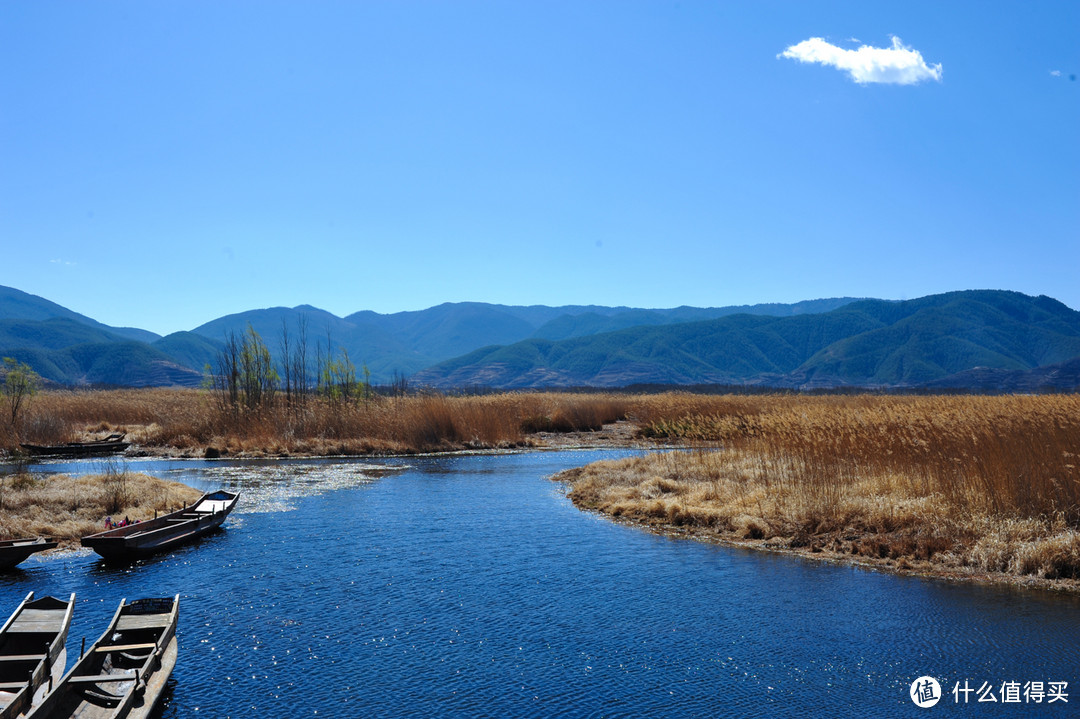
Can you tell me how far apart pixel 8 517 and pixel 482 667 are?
15957mm

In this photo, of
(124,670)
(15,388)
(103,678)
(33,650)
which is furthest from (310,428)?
(103,678)

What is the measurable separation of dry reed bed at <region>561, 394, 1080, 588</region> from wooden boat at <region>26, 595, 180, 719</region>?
13.8 m

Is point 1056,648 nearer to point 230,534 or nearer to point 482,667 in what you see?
point 482,667

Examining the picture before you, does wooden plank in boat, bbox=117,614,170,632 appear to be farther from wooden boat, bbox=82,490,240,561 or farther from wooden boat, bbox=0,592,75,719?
wooden boat, bbox=82,490,240,561

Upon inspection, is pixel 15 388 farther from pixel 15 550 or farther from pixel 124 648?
pixel 124 648

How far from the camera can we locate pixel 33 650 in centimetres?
1095

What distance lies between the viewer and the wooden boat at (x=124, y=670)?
8.91 metres

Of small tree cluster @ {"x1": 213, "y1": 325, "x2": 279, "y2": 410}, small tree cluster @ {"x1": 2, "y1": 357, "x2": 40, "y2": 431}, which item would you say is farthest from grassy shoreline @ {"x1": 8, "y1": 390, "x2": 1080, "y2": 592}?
small tree cluster @ {"x1": 213, "y1": 325, "x2": 279, "y2": 410}

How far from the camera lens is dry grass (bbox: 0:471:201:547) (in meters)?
20.4

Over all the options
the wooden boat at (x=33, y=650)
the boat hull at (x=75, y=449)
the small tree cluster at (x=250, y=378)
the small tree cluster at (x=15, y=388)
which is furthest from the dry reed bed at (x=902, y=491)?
the small tree cluster at (x=15, y=388)

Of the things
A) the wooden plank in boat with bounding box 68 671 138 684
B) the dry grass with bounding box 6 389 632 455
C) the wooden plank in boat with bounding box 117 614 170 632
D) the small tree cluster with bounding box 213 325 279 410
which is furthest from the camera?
the small tree cluster with bounding box 213 325 279 410

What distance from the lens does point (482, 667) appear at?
38.2ft

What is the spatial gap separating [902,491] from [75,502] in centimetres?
2305

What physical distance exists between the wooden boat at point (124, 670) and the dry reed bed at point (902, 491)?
13.8 m
